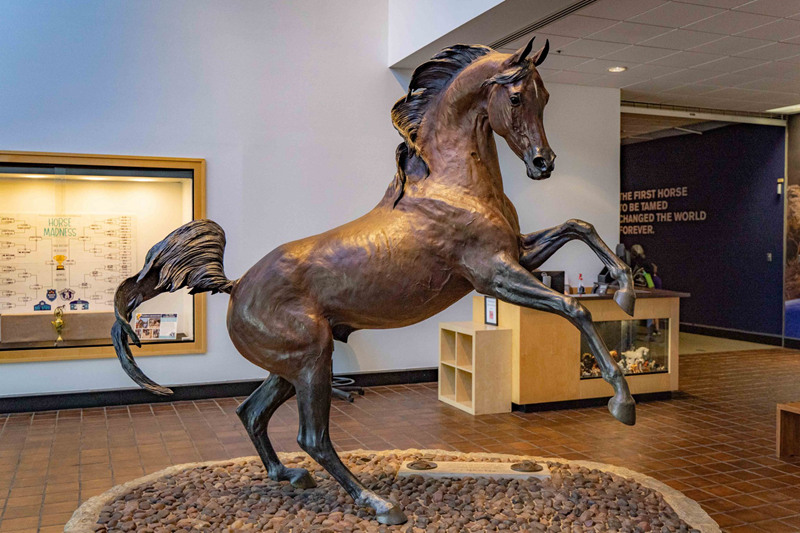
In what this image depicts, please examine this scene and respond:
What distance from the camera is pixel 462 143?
10.4 feet

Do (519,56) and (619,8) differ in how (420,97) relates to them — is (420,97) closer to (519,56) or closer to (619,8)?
(519,56)

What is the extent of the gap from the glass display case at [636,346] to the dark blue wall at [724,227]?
465cm

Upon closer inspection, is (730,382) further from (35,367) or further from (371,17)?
(35,367)

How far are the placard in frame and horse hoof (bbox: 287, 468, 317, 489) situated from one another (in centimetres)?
296

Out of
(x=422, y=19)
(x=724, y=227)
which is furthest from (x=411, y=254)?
(x=724, y=227)

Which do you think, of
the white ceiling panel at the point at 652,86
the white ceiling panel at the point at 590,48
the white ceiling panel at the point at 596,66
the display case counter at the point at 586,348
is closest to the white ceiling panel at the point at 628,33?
the white ceiling panel at the point at 590,48

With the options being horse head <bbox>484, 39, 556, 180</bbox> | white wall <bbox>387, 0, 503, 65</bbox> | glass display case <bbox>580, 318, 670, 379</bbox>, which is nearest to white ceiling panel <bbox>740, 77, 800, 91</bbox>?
glass display case <bbox>580, 318, 670, 379</bbox>

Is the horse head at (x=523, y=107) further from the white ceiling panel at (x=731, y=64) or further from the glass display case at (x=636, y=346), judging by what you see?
the white ceiling panel at (x=731, y=64)

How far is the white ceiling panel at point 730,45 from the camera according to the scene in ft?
20.3

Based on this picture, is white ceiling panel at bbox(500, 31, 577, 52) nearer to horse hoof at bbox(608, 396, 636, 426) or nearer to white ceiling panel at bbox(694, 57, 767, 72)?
white ceiling panel at bbox(694, 57, 767, 72)

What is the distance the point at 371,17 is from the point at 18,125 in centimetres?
336

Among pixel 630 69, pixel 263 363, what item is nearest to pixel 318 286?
pixel 263 363

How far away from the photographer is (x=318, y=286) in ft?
10.7

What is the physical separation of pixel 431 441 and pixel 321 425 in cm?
199
